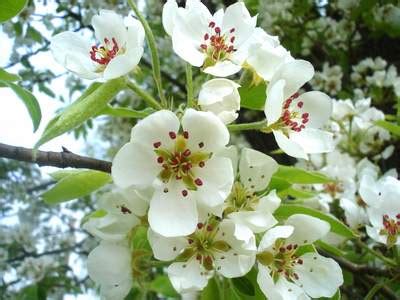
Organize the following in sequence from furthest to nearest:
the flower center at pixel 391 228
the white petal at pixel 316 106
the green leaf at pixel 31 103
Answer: the flower center at pixel 391 228
the white petal at pixel 316 106
the green leaf at pixel 31 103

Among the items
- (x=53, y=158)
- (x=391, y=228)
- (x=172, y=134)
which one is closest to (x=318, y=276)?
(x=391, y=228)

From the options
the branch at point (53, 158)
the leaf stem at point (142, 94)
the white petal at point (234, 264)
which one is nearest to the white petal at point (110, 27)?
the leaf stem at point (142, 94)

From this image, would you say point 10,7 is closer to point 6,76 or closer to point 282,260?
point 6,76

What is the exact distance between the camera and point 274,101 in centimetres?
112

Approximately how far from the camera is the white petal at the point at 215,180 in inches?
40.9

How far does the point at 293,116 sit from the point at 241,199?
197 mm

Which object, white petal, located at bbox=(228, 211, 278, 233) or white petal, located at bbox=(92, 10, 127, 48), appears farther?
white petal, located at bbox=(92, 10, 127, 48)

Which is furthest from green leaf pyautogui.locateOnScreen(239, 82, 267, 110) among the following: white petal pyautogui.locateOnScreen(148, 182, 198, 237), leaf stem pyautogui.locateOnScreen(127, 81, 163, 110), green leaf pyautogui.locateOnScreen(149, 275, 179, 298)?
green leaf pyautogui.locateOnScreen(149, 275, 179, 298)

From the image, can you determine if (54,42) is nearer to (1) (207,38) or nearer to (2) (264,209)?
(1) (207,38)

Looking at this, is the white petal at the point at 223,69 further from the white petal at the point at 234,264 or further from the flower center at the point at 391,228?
the flower center at the point at 391,228

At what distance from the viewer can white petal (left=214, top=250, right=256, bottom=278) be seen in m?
1.10

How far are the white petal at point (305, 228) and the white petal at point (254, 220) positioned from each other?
98mm

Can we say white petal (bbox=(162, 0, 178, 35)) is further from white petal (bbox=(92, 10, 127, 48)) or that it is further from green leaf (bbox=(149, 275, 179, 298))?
green leaf (bbox=(149, 275, 179, 298))

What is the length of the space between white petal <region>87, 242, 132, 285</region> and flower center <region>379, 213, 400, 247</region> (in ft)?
1.97
